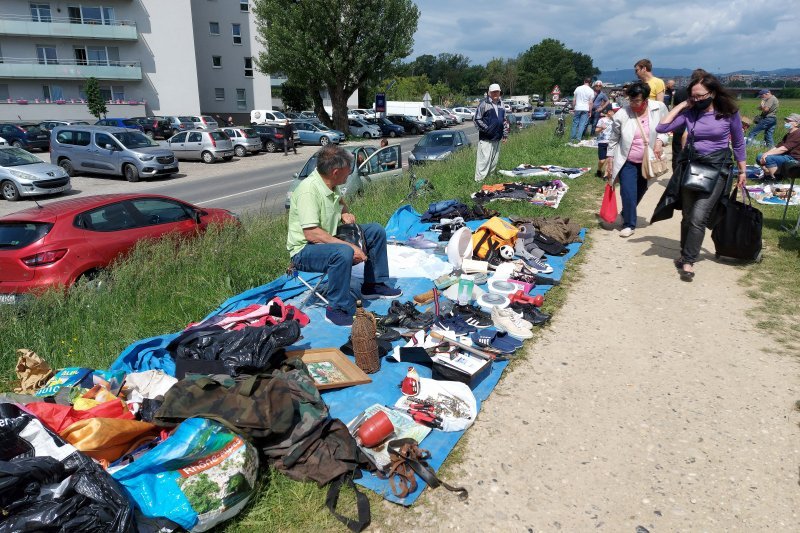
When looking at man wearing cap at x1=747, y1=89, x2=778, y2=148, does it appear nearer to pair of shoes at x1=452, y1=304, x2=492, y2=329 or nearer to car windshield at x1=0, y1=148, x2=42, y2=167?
pair of shoes at x1=452, y1=304, x2=492, y2=329

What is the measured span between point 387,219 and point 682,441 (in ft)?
20.7

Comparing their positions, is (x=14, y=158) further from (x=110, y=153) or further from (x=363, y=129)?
(x=363, y=129)

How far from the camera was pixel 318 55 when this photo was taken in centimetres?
3186

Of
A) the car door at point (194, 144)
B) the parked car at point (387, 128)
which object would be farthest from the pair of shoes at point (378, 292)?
the parked car at point (387, 128)

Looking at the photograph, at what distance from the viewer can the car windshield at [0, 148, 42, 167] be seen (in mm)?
16156

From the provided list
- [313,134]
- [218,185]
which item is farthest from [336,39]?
[218,185]

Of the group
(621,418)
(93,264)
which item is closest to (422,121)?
(93,264)

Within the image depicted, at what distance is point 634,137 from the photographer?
7184mm

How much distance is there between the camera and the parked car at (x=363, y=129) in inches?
1474

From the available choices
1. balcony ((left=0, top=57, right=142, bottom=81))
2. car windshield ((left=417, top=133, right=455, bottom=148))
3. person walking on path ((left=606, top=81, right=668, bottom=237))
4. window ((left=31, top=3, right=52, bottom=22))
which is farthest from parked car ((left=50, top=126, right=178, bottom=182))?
window ((left=31, top=3, right=52, bottom=22))

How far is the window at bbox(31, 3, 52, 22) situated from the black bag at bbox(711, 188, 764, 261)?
163 ft

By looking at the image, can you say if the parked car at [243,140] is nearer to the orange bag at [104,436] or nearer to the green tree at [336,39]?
the green tree at [336,39]

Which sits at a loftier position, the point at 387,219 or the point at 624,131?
the point at 624,131

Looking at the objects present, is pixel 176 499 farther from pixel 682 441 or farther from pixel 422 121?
pixel 422 121
